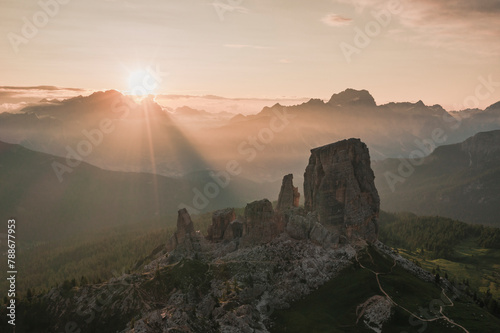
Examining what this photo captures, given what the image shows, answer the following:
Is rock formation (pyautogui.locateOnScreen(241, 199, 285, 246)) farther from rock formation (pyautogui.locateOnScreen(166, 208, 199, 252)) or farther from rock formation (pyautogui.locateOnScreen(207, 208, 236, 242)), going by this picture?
rock formation (pyautogui.locateOnScreen(166, 208, 199, 252))

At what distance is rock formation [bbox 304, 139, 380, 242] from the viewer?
564 feet

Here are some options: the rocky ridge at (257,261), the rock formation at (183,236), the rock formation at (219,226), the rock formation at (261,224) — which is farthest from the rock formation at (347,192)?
the rock formation at (183,236)

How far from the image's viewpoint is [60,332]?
14150 cm

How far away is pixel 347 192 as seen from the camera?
175250 millimetres

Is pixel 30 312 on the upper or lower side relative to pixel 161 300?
lower

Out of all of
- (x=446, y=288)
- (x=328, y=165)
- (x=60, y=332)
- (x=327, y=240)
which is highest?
(x=328, y=165)

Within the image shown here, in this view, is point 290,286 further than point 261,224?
No

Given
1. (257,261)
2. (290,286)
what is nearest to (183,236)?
(257,261)

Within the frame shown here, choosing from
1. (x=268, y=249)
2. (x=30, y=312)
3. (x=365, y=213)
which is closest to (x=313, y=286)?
(x=268, y=249)

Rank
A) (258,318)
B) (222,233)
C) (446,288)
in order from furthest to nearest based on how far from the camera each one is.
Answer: (222,233) < (446,288) < (258,318)

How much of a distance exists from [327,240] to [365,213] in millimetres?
28370

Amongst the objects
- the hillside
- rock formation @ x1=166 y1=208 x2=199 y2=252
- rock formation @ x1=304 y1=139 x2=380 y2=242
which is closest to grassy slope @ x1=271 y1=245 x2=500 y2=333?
the hillside

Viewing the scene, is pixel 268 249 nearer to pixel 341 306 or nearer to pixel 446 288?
pixel 341 306

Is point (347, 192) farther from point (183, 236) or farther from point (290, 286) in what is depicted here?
point (183, 236)
